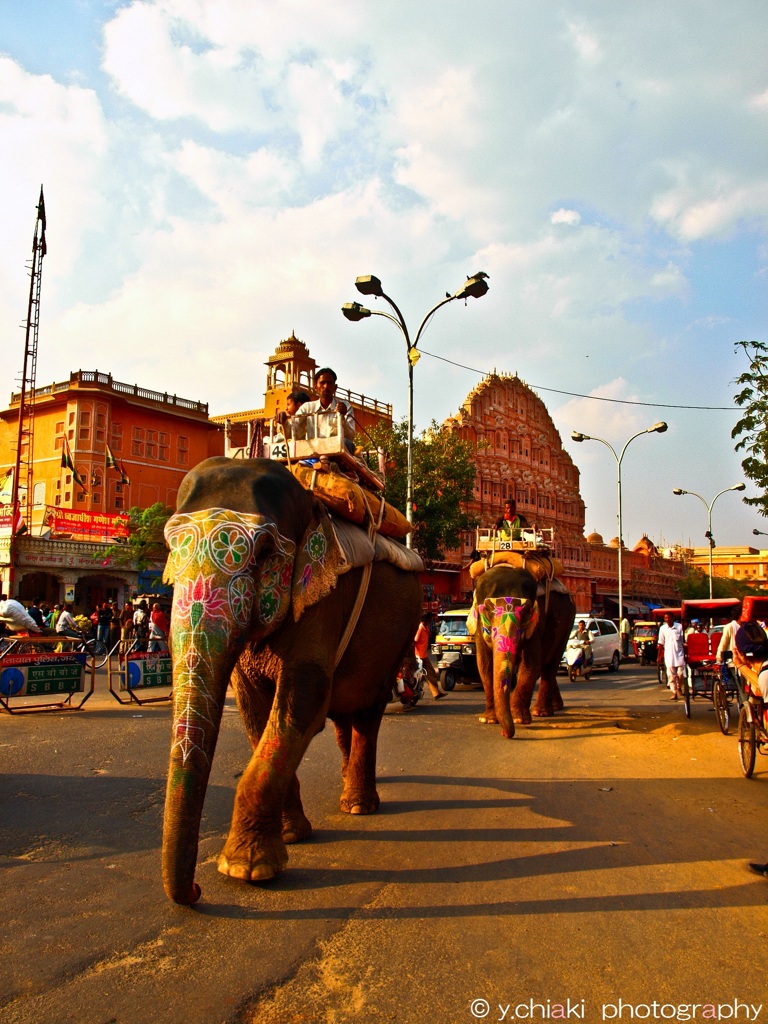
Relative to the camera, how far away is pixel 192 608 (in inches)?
156

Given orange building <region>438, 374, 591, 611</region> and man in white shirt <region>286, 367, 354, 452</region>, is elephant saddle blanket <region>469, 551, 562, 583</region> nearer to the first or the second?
man in white shirt <region>286, 367, 354, 452</region>

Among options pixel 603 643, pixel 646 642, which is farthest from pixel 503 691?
pixel 646 642

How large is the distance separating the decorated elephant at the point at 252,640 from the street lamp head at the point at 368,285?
37.7ft

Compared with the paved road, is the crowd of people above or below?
above

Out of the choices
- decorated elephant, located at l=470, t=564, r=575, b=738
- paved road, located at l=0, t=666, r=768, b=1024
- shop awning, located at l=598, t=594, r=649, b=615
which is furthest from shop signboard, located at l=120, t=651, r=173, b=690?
shop awning, located at l=598, t=594, r=649, b=615

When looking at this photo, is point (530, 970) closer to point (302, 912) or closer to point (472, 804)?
point (302, 912)

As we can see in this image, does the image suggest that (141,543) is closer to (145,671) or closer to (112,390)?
(112,390)

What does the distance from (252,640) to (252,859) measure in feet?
4.01

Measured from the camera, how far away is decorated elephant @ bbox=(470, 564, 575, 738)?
1030 centimetres

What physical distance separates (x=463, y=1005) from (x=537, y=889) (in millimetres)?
1426

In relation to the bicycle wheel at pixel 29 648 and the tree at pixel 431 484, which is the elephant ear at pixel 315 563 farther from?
the tree at pixel 431 484

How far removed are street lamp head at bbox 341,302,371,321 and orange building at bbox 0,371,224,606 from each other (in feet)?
72.9

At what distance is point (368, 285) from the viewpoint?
1595cm

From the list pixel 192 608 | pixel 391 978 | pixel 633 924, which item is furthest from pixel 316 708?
pixel 633 924
